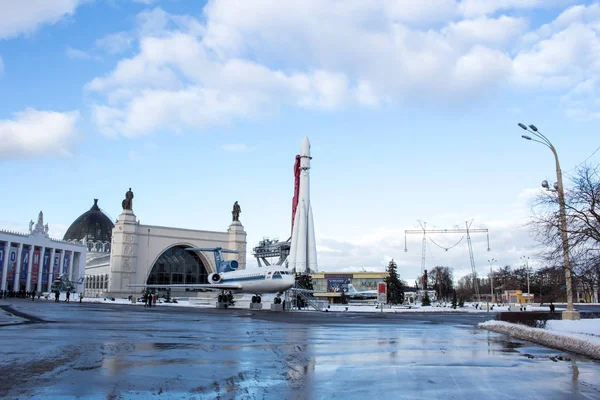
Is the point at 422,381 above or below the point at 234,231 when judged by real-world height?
below

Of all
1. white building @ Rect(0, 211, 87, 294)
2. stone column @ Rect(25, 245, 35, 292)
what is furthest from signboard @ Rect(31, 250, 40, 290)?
stone column @ Rect(25, 245, 35, 292)

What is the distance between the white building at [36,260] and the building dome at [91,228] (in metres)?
30.8

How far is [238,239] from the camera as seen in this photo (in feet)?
354

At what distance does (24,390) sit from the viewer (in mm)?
7168

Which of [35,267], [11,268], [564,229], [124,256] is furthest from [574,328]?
[35,267]

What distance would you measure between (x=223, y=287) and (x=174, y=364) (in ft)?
150

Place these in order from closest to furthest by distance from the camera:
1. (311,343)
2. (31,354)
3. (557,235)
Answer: (31,354)
(311,343)
(557,235)

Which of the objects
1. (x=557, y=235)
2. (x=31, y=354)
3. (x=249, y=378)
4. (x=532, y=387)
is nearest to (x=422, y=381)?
(x=532, y=387)

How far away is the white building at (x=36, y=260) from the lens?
100 metres

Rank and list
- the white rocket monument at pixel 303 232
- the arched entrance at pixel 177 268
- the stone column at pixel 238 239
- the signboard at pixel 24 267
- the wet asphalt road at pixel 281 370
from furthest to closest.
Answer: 1. the stone column at pixel 238 239
2. the signboard at pixel 24 267
3. the arched entrance at pixel 177 268
4. the white rocket monument at pixel 303 232
5. the wet asphalt road at pixel 281 370

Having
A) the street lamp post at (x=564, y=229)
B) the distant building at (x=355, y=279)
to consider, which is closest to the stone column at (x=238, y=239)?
the distant building at (x=355, y=279)

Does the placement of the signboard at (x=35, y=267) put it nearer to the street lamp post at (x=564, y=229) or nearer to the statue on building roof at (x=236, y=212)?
the statue on building roof at (x=236, y=212)

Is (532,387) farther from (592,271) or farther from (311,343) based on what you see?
(592,271)

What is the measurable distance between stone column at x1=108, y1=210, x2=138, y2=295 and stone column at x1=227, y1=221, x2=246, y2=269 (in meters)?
19.0
